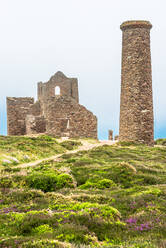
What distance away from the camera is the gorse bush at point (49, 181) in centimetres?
1197

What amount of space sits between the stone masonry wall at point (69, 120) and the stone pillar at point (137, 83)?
5.72m

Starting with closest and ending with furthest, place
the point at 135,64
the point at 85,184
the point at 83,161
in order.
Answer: the point at 85,184
the point at 83,161
the point at 135,64

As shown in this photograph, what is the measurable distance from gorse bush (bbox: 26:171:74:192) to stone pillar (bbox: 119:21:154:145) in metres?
18.0

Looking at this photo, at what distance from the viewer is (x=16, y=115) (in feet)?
141

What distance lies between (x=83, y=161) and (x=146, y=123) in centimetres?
1404

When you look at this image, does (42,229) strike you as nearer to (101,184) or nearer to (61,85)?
(101,184)

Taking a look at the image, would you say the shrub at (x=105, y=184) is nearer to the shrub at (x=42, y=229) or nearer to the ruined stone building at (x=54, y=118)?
the shrub at (x=42, y=229)

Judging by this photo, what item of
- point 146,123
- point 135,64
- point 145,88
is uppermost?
point 135,64

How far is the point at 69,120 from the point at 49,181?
21943mm

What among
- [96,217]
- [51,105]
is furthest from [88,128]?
[96,217]

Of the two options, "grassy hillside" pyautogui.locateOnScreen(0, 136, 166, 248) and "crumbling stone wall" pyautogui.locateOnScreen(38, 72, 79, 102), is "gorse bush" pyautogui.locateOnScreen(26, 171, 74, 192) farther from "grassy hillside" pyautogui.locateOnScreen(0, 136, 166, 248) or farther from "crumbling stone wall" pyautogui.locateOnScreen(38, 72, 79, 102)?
"crumbling stone wall" pyautogui.locateOnScreen(38, 72, 79, 102)

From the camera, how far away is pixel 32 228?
→ 6.97m

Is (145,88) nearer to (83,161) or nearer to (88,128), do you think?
A: (88,128)

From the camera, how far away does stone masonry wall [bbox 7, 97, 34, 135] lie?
4275cm
